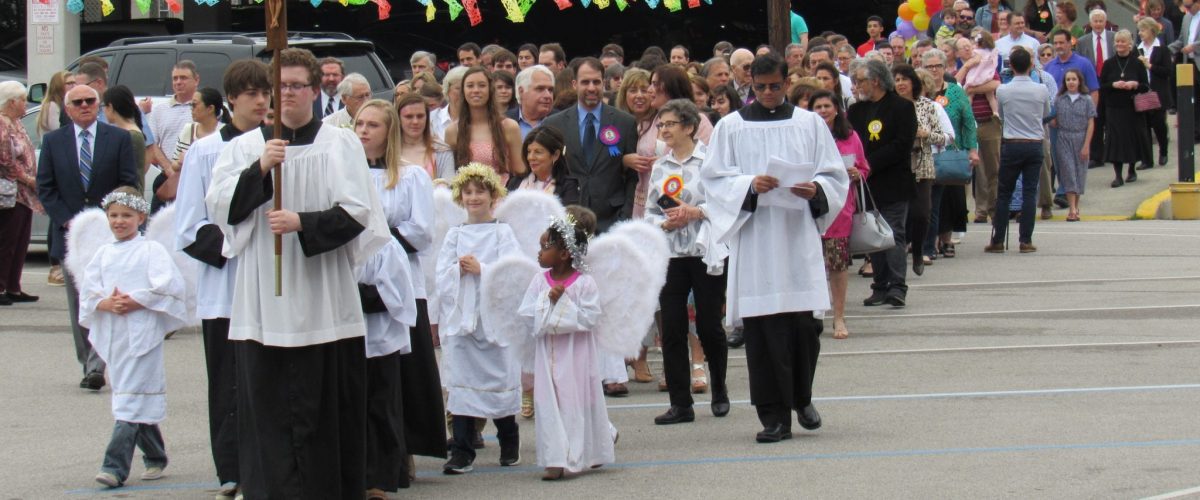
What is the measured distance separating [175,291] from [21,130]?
720 centimetres

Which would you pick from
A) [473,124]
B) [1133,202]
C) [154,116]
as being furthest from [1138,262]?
[154,116]

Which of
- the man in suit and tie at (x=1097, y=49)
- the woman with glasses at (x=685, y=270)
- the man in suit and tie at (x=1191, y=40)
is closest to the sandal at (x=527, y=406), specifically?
the woman with glasses at (x=685, y=270)

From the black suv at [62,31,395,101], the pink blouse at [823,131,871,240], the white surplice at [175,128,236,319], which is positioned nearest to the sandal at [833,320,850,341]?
the pink blouse at [823,131,871,240]

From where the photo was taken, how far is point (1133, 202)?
20281 mm

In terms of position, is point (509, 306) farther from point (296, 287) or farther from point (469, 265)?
point (296, 287)

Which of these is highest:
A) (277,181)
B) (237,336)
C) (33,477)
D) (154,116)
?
(154,116)

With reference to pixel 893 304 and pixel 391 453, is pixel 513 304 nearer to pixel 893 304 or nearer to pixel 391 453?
pixel 391 453

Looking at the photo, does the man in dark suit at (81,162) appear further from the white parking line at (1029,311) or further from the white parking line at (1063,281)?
the white parking line at (1063,281)

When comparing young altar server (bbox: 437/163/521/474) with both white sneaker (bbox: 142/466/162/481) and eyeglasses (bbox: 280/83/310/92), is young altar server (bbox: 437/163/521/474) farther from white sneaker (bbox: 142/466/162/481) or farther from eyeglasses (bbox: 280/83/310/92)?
eyeglasses (bbox: 280/83/310/92)

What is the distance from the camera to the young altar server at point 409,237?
7.48m

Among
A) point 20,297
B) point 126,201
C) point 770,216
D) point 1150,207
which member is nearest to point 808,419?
point 770,216

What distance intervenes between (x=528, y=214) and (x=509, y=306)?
2.22ft

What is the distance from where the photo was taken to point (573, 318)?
25.5ft

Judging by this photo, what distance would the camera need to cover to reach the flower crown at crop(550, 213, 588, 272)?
789 cm
